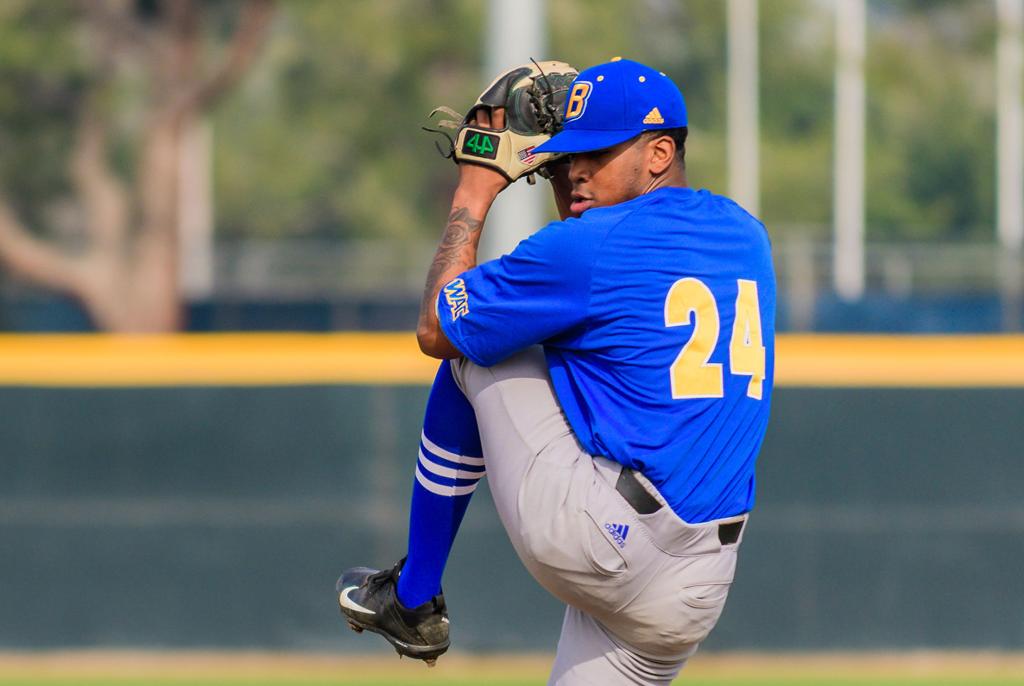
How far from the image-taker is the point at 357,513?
296 inches

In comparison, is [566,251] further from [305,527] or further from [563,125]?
[305,527]

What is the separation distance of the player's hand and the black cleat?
952 mm

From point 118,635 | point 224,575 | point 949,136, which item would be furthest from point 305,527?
point 949,136

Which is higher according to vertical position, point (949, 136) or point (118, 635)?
point (949, 136)

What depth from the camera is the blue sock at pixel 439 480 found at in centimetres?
354

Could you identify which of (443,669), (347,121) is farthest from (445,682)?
(347,121)

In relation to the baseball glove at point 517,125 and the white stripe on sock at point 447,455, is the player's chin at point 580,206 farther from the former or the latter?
the white stripe on sock at point 447,455

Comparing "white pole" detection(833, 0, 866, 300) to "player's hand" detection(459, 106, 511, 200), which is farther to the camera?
"white pole" detection(833, 0, 866, 300)

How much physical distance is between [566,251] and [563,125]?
0.35m

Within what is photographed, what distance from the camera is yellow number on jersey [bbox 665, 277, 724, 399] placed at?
11.0 feet

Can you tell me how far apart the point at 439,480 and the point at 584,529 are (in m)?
0.43

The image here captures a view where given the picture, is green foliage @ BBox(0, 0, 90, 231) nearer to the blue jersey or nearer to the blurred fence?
the blurred fence

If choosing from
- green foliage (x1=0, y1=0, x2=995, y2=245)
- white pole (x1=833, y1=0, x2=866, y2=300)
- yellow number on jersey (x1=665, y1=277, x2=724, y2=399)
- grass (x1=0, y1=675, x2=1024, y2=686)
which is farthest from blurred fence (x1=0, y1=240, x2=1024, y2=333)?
yellow number on jersey (x1=665, y1=277, x2=724, y2=399)

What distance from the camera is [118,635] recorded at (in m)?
7.45
